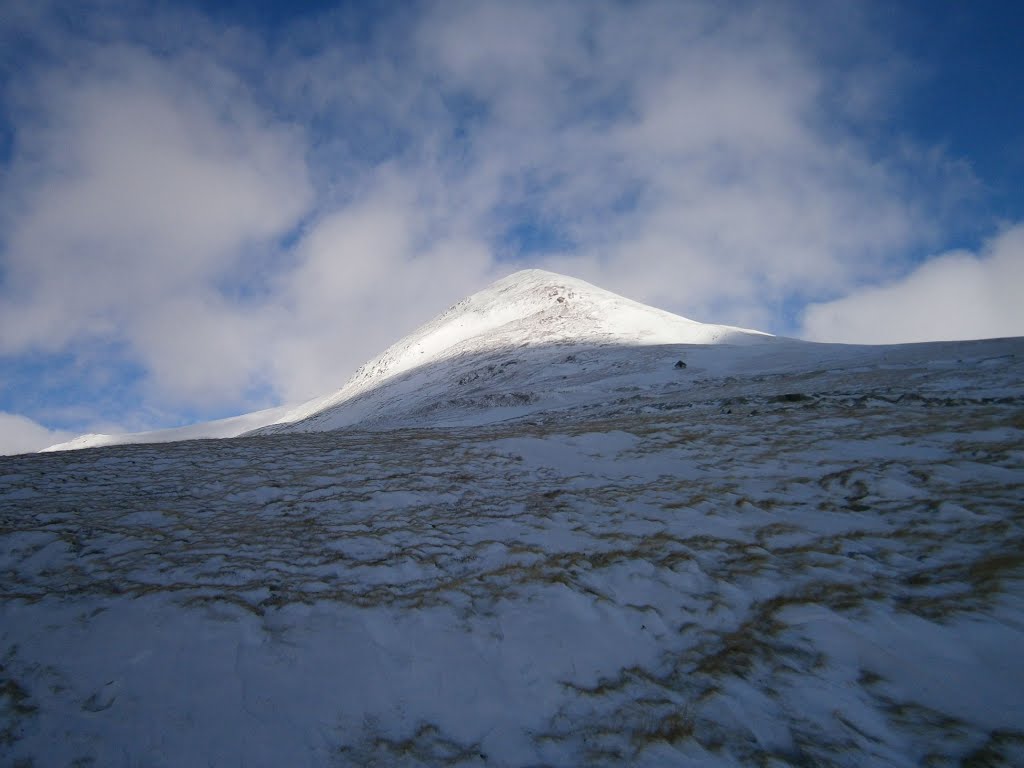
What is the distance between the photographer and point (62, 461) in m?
8.79

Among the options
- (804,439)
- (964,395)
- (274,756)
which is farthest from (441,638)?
(964,395)

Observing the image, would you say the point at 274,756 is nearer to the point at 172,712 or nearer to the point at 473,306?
the point at 172,712

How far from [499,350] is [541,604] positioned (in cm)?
2903

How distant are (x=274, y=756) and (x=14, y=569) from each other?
11.5 ft

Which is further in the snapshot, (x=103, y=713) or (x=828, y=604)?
(x=828, y=604)

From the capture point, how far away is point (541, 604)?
397 cm

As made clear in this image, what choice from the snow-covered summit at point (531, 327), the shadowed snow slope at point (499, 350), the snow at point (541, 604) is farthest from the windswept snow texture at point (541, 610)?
the snow-covered summit at point (531, 327)

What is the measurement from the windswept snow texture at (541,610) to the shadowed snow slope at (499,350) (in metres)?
10.5

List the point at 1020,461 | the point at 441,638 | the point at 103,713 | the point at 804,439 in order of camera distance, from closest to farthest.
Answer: the point at 103,713, the point at 441,638, the point at 1020,461, the point at 804,439

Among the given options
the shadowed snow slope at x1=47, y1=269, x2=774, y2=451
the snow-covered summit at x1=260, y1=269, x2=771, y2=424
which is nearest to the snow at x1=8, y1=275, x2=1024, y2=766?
the shadowed snow slope at x1=47, y1=269, x2=774, y2=451

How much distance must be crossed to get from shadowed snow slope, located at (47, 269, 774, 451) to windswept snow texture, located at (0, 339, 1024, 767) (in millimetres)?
10454

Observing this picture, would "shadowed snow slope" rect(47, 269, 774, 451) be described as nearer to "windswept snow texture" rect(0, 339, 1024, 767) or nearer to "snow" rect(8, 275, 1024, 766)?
"snow" rect(8, 275, 1024, 766)

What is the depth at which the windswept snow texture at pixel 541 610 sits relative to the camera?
2756 mm

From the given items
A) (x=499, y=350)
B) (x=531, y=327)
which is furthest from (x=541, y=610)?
(x=531, y=327)
